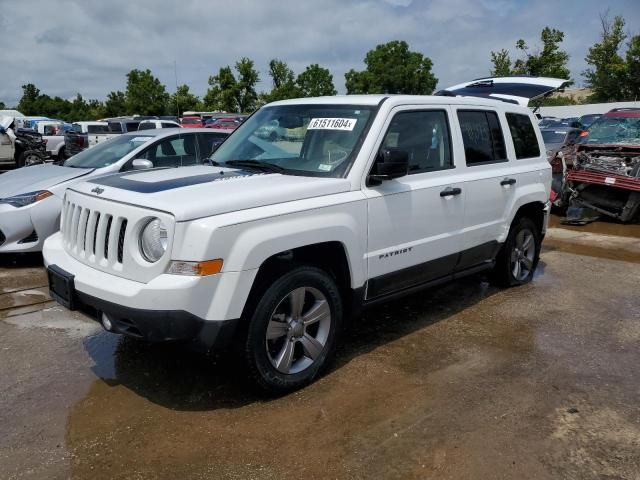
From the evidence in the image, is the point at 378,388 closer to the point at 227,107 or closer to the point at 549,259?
the point at 549,259

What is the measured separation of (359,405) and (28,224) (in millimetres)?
4670

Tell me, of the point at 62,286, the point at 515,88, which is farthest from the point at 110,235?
the point at 515,88

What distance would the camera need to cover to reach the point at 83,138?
16.1 m

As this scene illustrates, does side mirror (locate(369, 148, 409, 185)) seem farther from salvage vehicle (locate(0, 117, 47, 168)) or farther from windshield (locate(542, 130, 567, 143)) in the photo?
salvage vehicle (locate(0, 117, 47, 168))

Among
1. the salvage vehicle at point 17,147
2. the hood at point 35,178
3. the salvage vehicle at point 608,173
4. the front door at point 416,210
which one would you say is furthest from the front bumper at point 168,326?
the salvage vehicle at point 17,147

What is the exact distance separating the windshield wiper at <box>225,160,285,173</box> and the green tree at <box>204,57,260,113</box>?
47.7m

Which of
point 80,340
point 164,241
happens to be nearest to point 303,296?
point 164,241

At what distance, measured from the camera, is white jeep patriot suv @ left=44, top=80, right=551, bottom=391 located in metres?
3.12

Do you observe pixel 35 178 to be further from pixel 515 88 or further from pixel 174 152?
pixel 515 88

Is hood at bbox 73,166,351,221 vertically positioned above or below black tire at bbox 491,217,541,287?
above

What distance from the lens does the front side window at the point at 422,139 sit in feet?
14.0

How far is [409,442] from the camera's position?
3.14 metres

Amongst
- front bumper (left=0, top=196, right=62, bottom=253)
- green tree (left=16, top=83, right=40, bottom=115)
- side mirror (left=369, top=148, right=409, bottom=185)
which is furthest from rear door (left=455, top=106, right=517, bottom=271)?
green tree (left=16, top=83, right=40, bottom=115)

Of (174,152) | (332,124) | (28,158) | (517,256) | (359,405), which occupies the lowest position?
(359,405)
